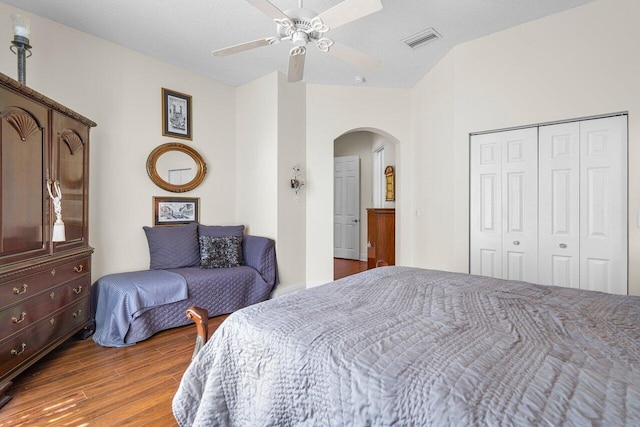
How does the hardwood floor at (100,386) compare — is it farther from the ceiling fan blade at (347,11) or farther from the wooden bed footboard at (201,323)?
the ceiling fan blade at (347,11)

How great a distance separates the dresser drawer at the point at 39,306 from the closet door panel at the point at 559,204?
3.92 meters

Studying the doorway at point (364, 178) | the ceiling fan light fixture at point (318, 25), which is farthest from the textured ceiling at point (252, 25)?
the doorway at point (364, 178)

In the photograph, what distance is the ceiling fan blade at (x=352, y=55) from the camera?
2.33 metres

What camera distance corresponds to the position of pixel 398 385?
0.85 meters

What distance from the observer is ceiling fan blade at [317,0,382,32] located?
1818mm

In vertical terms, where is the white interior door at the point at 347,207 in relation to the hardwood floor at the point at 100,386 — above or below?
above

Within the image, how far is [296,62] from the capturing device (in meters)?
2.46

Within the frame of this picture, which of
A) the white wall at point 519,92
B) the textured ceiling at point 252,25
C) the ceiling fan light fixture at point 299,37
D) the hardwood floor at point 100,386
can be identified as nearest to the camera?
the hardwood floor at point 100,386

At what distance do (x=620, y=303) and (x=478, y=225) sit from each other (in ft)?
6.23

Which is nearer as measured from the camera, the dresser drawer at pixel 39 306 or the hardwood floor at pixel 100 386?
the hardwood floor at pixel 100 386

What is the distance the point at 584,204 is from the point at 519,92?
1.15 metres

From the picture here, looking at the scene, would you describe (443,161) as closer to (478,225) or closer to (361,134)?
(478,225)

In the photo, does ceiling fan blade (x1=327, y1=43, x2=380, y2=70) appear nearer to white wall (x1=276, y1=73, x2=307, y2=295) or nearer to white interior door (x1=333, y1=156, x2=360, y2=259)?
white wall (x1=276, y1=73, x2=307, y2=295)

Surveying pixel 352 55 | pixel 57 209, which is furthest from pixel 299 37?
pixel 57 209
